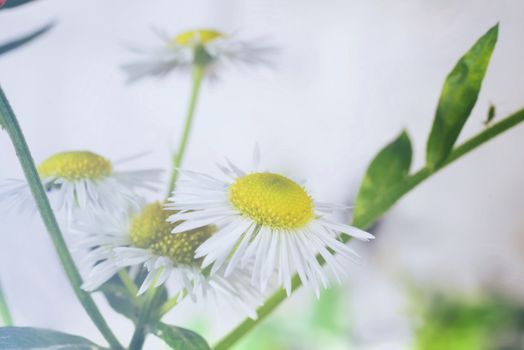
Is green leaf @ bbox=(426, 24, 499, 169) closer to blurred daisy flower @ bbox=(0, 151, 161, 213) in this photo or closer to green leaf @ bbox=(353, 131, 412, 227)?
green leaf @ bbox=(353, 131, 412, 227)

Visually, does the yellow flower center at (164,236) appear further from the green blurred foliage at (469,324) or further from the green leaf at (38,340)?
the green blurred foliage at (469,324)

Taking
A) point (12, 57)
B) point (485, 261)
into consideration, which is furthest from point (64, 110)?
point (485, 261)

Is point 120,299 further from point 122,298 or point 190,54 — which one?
point 190,54

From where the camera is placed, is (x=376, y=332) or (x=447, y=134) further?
(x=376, y=332)

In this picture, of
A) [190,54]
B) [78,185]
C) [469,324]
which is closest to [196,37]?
[190,54]

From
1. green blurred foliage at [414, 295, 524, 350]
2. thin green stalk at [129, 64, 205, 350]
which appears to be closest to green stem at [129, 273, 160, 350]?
thin green stalk at [129, 64, 205, 350]

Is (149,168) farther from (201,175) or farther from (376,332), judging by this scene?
(376,332)
